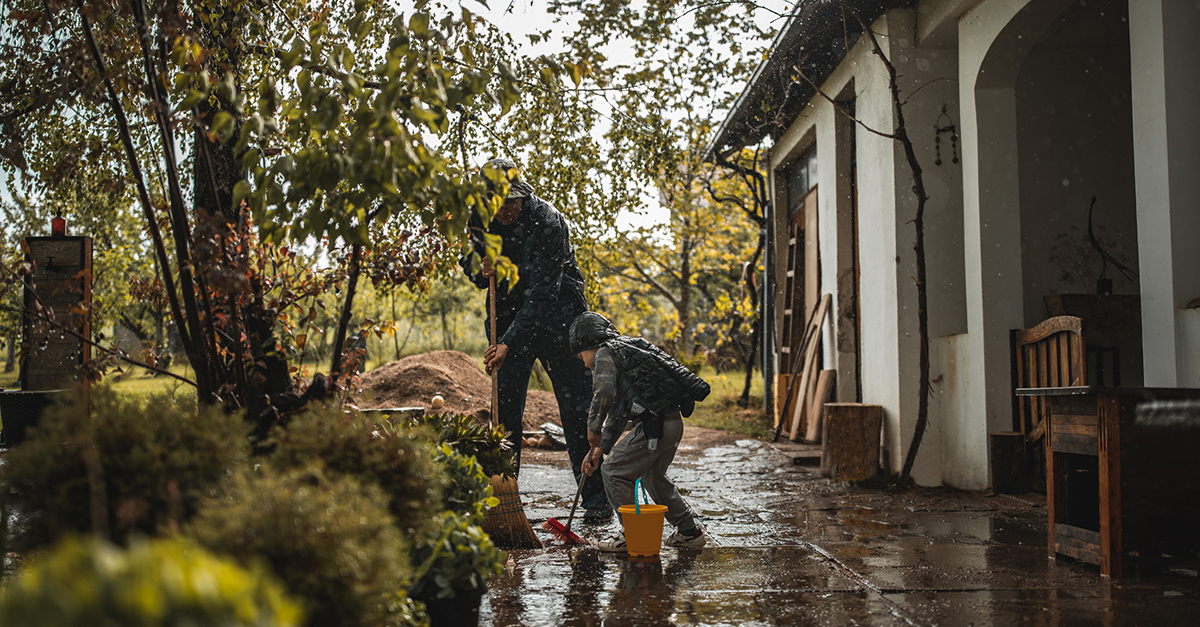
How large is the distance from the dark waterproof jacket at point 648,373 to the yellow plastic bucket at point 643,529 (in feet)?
1.83

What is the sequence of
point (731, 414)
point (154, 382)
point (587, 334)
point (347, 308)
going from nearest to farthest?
point (347, 308) < point (587, 334) < point (731, 414) < point (154, 382)

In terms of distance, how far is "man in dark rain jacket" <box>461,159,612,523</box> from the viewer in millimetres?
5344

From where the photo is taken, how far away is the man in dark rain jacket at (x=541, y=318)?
534 centimetres

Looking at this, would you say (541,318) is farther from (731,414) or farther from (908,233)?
(731,414)

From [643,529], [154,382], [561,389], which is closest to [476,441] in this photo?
[643,529]

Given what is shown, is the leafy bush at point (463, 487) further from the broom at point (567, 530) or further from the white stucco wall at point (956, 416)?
the white stucco wall at point (956, 416)

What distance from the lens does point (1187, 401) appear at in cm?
376

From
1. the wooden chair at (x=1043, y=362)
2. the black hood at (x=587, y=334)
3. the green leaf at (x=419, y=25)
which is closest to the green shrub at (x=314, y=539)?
the green leaf at (x=419, y=25)

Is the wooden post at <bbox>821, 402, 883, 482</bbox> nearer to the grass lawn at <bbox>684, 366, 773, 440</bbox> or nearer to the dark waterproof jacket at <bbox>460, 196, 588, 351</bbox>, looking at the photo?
the dark waterproof jacket at <bbox>460, 196, 588, 351</bbox>

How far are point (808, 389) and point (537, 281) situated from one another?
5.82 m

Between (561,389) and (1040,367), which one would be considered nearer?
(561,389)

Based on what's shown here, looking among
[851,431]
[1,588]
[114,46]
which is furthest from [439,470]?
[851,431]

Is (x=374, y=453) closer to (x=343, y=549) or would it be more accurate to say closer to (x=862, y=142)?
(x=343, y=549)

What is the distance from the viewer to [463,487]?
318 cm
